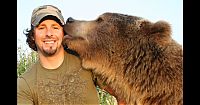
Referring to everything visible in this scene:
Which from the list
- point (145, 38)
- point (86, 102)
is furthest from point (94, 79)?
point (145, 38)

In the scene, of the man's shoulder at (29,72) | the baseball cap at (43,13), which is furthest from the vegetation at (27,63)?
the baseball cap at (43,13)

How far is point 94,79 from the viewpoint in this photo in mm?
4586

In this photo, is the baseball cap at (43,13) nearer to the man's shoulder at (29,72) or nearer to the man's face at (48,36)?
the man's face at (48,36)

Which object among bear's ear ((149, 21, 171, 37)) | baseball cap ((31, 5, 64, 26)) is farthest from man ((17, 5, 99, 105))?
bear's ear ((149, 21, 171, 37))

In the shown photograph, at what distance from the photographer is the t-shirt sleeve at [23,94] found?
Result: 14.7 ft

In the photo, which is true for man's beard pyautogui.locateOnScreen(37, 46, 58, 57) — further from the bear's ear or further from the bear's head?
the bear's ear

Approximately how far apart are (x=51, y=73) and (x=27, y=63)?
0.68 feet

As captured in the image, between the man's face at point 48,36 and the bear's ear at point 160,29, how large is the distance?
2.28 ft

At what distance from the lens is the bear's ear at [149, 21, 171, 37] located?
4523 millimetres

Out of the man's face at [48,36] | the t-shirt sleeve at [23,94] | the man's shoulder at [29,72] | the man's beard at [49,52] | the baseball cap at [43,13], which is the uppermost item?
the baseball cap at [43,13]

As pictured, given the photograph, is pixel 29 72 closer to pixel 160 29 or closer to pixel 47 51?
pixel 47 51

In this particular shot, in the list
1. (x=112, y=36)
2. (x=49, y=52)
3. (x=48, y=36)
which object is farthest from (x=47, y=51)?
(x=112, y=36)

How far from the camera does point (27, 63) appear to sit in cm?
459
